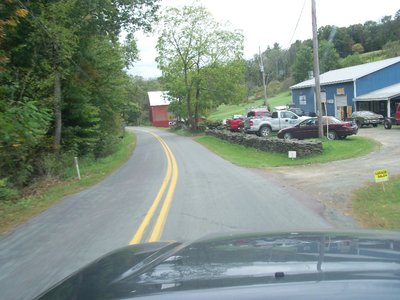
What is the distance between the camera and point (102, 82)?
26.7m

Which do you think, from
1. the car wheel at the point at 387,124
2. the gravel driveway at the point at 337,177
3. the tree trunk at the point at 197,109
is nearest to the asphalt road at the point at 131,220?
the gravel driveway at the point at 337,177

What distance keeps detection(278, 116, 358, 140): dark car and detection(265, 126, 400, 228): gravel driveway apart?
507 cm

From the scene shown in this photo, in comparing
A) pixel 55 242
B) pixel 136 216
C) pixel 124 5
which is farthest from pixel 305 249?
pixel 124 5

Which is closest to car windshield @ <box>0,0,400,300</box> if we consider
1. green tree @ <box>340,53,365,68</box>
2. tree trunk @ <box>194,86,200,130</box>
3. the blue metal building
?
the blue metal building

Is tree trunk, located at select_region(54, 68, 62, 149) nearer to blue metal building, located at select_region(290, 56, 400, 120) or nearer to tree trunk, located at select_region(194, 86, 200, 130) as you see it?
blue metal building, located at select_region(290, 56, 400, 120)

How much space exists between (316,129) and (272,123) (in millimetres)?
6344

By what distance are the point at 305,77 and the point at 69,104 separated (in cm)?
7769

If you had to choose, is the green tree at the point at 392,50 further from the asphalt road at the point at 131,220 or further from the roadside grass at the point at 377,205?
the roadside grass at the point at 377,205

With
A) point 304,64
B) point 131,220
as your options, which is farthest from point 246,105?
point 131,220

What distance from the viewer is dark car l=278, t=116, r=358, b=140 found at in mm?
28330

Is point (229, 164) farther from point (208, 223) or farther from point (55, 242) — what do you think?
point (55, 242)

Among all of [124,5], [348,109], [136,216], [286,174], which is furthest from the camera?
[348,109]

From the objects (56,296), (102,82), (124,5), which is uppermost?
(124,5)

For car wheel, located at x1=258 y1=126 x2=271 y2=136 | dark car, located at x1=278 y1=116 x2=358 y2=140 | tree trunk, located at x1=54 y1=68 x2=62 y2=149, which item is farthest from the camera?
car wheel, located at x1=258 y1=126 x2=271 y2=136
